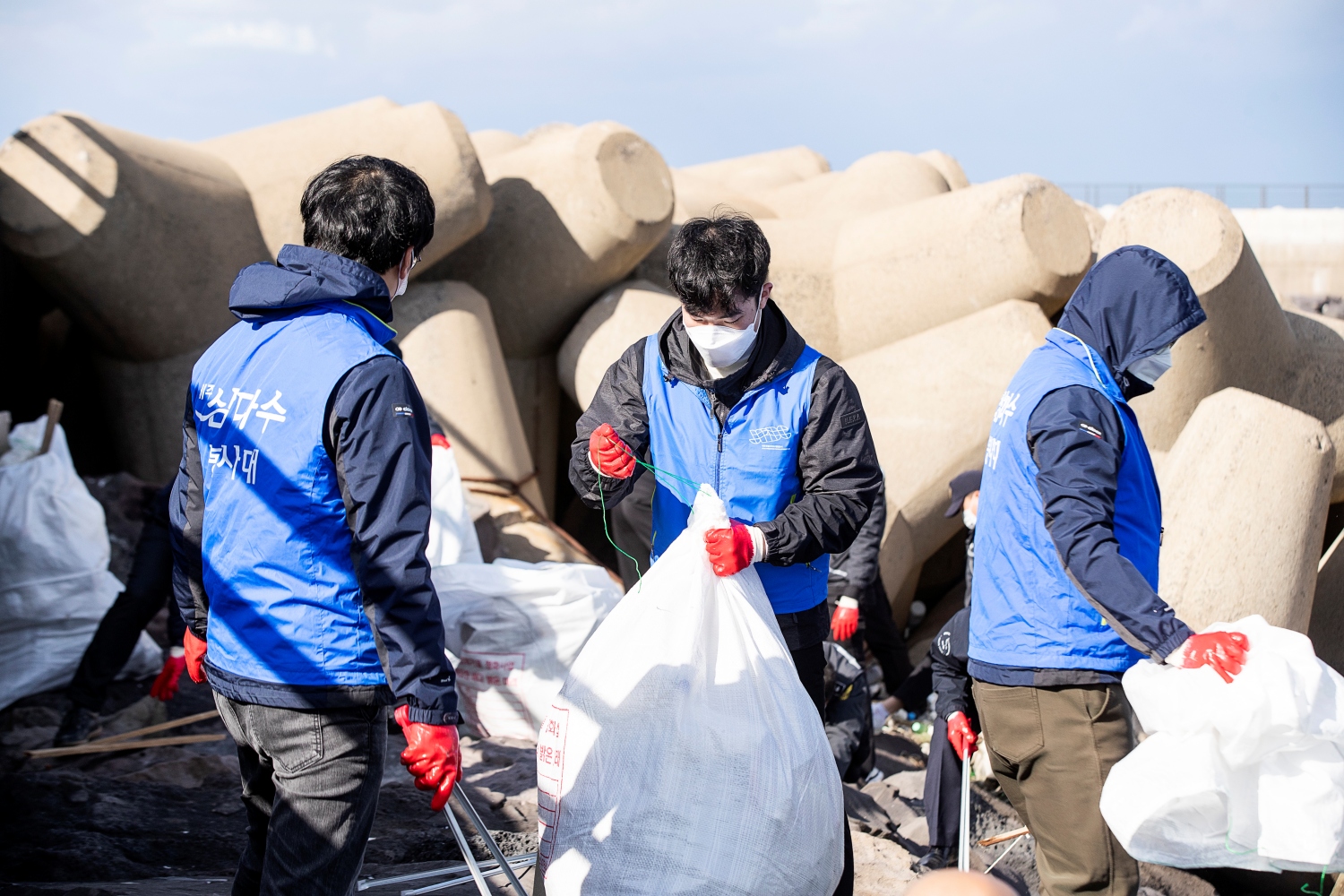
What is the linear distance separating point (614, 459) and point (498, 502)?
320cm

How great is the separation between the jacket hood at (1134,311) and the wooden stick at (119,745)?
3.21 metres

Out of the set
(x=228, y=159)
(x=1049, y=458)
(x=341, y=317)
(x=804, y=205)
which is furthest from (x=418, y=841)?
(x=804, y=205)

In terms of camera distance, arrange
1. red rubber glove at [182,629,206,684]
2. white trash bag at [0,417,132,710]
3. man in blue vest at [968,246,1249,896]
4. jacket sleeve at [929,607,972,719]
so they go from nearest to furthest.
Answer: man in blue vest at [968,246,1249,896]
red rubber glove at [182,629,206,684]
jacket sleeve at [929,607,972,719]
white trash bag at [0,417,132,710]

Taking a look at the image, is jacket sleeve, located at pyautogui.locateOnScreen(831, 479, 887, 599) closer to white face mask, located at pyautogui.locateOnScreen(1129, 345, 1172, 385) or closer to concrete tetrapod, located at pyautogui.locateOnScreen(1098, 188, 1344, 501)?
concrete tetrapod, located at pyautogui.locateOnScreen(1098, 188, 1344, 501)

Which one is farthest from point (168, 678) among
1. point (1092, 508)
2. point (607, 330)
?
point (607, 330)

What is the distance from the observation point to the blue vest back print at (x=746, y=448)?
7.19 ft

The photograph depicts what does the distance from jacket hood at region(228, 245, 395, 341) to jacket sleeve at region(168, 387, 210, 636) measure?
27 cm

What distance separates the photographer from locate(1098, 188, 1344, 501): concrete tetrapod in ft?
15.7

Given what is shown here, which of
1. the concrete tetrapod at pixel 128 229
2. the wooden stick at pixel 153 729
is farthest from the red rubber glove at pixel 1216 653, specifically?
the concrete tetrapod at pixel 128 229

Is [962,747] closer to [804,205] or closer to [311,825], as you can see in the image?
[311,825]

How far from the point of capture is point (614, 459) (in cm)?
218

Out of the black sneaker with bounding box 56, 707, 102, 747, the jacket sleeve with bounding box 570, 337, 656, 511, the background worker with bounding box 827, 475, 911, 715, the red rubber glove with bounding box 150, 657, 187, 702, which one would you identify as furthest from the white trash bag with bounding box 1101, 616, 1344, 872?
the black sneaker with bounding box 56, 707, 102, 747

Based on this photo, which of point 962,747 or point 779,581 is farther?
point 962,747

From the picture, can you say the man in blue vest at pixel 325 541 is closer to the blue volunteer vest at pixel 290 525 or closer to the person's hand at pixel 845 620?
the blue volunteer vest at pixel 290 525
